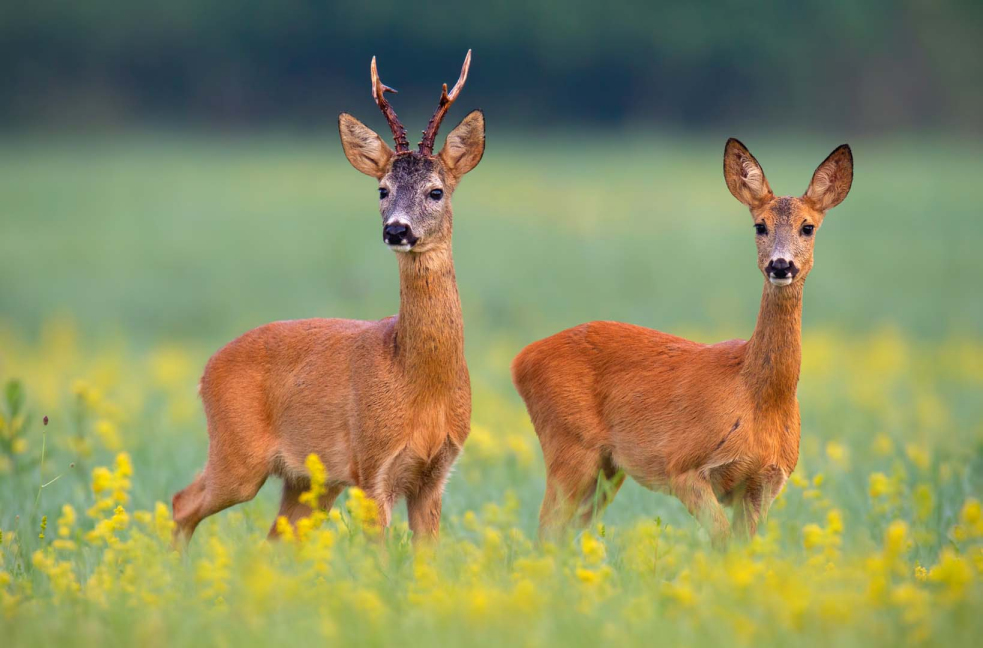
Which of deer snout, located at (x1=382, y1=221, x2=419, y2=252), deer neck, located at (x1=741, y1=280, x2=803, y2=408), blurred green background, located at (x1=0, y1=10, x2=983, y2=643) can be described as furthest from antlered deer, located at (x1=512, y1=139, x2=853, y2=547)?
deer snout, located at (x1=382, y1=221, x2=419, y2=252)

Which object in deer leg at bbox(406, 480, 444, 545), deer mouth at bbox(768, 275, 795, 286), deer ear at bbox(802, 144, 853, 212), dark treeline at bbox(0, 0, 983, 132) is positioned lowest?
deer leg at bbox(406, 480, 444, 545)

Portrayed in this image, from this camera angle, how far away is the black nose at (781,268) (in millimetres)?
5691

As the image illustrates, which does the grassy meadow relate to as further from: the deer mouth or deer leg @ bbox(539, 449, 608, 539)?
the deer mouth

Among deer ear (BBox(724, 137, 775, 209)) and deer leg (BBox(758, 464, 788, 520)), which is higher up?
deer ear (BBox(724, 137, 775, 209))

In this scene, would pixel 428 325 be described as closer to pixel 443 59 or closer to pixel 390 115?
pixel 390 115

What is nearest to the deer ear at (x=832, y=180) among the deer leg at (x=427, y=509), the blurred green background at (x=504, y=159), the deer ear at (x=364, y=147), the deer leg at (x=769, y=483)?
the deer leg at (x=769, y=483)

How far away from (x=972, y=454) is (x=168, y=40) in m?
34.8

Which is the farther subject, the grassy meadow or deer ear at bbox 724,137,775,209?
deer ear at bbox 724,137,775,209

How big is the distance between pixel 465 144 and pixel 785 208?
5.31 feet

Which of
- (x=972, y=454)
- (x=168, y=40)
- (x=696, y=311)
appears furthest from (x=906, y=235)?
(x=168, y=40)

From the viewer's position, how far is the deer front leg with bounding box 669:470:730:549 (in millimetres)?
5707

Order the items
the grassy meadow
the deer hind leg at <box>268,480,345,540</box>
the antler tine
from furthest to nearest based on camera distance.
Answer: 1. the deer hind leg at <box>268,480,345,540</box>
2. the antler tine
3. the grassy meadow

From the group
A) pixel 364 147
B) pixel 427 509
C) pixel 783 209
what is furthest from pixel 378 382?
pixel 783 209

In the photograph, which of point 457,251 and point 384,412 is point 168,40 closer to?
point 457,251
